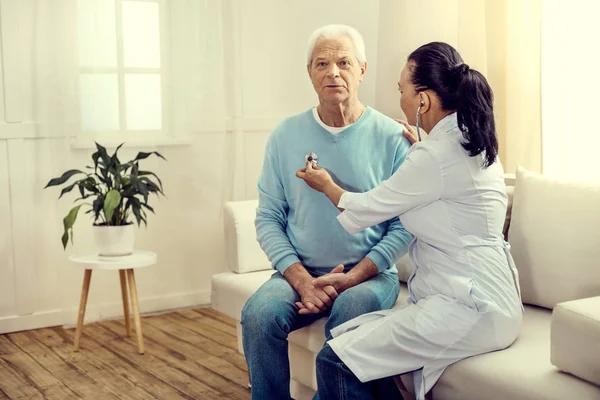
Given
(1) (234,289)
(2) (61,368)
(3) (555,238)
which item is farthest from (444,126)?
(2) (61,368)

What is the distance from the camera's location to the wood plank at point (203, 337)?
3.31 meters

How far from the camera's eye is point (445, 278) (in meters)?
1.94

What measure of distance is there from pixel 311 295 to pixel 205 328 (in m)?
1.63

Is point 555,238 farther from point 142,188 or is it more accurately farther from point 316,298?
point 142,188

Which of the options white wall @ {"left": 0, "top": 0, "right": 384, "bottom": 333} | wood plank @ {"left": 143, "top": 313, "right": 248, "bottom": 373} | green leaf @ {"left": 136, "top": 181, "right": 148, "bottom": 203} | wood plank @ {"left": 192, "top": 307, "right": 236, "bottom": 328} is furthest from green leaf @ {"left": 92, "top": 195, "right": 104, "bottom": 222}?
wood plank @ {"left": 192, "top": 307, "right": 236, "bottom": 328}

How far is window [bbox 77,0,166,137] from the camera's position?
3.77 meters

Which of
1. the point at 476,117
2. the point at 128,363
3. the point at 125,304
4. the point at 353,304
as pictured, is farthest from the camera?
the point at 125,304

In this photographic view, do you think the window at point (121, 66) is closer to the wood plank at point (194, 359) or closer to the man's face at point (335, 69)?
the wood plank at point (194, 359)

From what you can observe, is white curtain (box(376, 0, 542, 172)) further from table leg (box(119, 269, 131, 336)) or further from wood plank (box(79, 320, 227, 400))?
table leg (box(119, 269, 131, 336))

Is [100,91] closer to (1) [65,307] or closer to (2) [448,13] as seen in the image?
(1) [65,307]

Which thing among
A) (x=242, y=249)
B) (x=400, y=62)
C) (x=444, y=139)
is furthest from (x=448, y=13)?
(x=444, y=139)

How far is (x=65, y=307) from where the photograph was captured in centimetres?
380

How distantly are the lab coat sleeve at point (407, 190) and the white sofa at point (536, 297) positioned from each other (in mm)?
394

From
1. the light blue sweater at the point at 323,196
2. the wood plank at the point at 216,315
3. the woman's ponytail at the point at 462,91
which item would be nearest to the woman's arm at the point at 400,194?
the woman's ponytail at the point at 462,91
